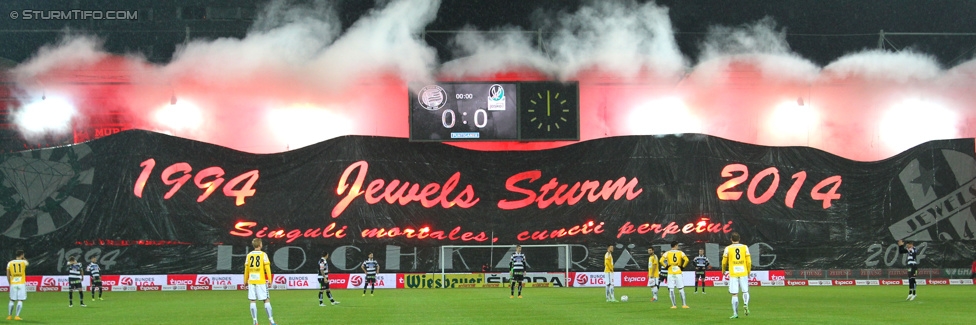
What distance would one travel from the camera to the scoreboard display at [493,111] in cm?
4556

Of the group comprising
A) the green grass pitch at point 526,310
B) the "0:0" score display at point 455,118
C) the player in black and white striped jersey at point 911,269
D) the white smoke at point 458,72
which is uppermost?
the white smoke at point 458,72

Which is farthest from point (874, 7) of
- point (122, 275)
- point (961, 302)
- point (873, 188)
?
point (122, 275)

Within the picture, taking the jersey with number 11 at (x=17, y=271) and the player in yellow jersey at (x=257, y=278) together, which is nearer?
the player in yellow jersey at (x=257, y=278)

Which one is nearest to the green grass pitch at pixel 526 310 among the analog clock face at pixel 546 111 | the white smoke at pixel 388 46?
the analog clock face at pixel 546 111

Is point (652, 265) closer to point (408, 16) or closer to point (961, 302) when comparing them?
point (961, 302)

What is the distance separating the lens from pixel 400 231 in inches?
1911

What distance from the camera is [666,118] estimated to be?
52.2 metres

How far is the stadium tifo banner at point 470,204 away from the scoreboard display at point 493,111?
3744 millimetres

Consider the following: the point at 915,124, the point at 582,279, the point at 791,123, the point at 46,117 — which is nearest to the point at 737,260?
the point at 582,279

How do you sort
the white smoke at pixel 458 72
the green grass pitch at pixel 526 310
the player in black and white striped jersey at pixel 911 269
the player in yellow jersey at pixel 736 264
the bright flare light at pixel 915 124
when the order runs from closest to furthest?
the player in yellow jersey at pixel 736 264 → the green grass pitch at pixel 526 310 → the player in black and white striped jersey at pixel 911 269 → the white smoke at pixel 458 72 → the bright flare light at pixel 915 124

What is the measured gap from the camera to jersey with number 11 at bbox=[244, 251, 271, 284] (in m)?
20.8

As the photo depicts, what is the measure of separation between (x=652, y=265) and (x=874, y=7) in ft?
79.2

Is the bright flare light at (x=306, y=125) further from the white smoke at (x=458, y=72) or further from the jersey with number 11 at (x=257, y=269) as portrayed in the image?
the jersey with number 11 at (x=257, y=269)

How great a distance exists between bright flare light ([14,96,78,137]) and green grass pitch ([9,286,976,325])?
1620 centimetres
